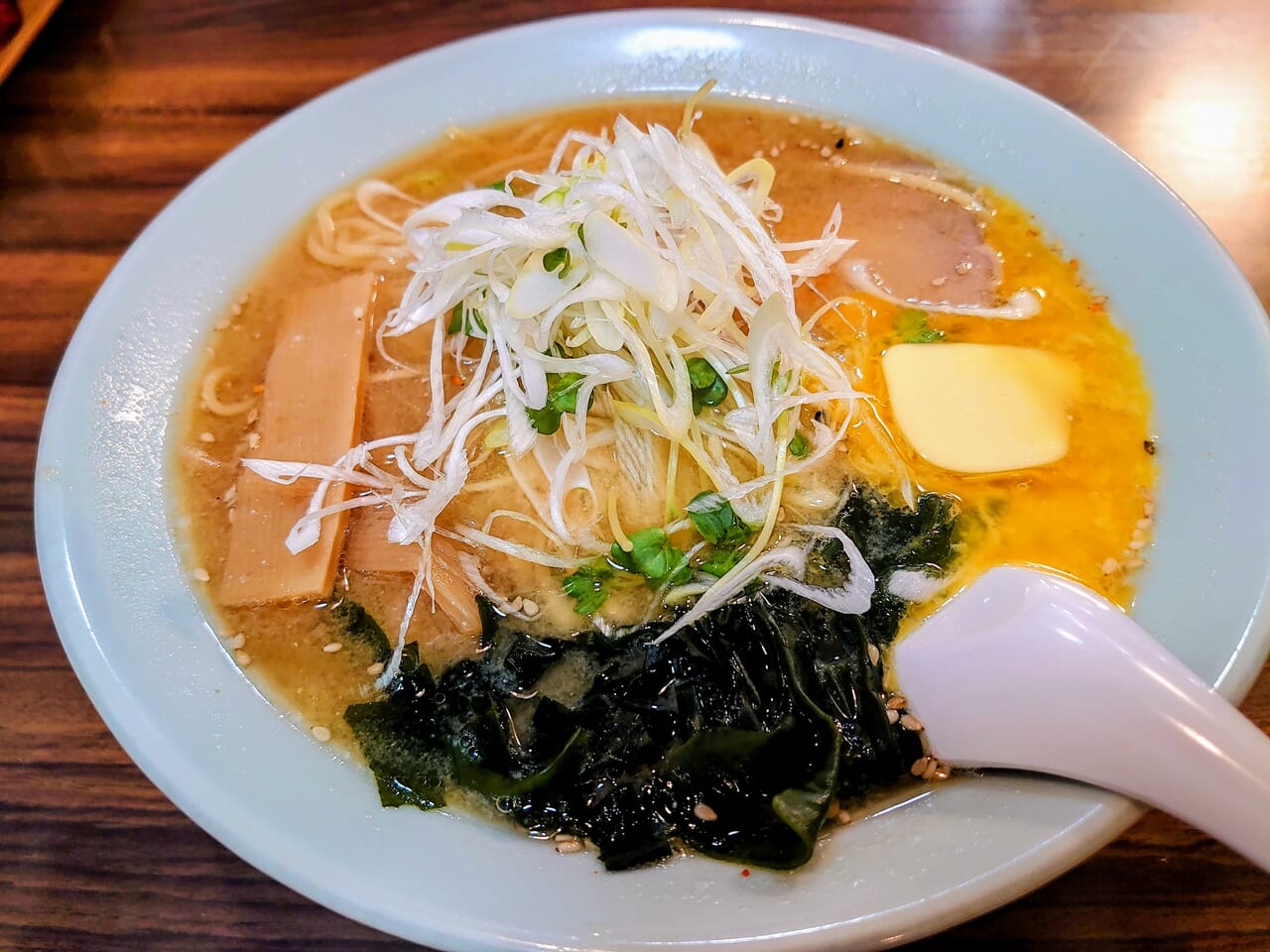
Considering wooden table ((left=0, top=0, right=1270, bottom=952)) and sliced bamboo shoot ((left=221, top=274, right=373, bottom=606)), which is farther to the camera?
sliced bamboo shoot ((left=221, top=274, right=373, bottom=606))

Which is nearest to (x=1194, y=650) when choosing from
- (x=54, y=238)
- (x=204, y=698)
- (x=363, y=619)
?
(x=363, y=619)

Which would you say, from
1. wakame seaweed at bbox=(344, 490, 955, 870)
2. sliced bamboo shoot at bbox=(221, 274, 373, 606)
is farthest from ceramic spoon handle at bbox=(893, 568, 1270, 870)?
sliced bamboo shoot at bbox=(221, 274, 373, 606)

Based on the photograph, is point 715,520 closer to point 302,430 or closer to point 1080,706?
point 1080,706

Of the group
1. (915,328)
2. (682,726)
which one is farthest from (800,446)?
(682,726)

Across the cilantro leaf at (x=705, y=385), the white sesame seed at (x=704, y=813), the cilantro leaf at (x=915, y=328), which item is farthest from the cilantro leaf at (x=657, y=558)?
the cilantro leaf at (x=915, y=328)

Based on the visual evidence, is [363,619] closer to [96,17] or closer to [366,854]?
[366,854]

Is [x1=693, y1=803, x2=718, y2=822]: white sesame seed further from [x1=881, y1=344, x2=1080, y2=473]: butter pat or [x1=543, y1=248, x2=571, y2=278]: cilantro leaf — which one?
[x1=543, y1=248, x2=571, y2=278]: cilantro leaf

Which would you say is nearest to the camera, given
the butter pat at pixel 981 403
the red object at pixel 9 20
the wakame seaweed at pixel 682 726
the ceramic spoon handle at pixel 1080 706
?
the ceramic spoon handle at pixel 1080 706

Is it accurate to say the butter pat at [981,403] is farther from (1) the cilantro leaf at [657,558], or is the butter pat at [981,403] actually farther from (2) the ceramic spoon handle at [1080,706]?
(1) the cilantro leaf at [657,558]
